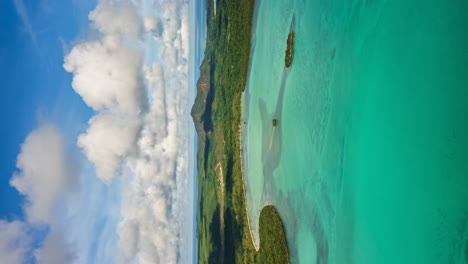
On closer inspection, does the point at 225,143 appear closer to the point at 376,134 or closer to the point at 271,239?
the point at 271,239

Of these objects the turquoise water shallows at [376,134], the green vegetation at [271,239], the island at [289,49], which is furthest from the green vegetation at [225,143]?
the island at [289,49]

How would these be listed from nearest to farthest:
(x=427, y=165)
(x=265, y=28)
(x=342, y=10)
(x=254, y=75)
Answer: (x=427, y=165) → (x=342, y=10) → (x=265, y=28) → (x=254, y=75)

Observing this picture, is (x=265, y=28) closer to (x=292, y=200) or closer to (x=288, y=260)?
(x=292, y=200)

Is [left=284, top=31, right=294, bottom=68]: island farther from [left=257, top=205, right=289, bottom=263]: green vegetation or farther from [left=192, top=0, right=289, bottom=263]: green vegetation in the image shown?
[left=257, top=205, right=289, bottom=263]: green vegetation

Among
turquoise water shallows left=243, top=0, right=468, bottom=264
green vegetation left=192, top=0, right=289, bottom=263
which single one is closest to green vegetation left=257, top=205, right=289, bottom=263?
green vegetation left=192, top=0, right=289, bottom=263

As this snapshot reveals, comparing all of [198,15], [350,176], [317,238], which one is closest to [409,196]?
[350,176]

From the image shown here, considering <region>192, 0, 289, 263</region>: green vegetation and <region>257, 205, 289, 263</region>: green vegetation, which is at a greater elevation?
<region>192, 0, 289, 263</region>: green vegetation
